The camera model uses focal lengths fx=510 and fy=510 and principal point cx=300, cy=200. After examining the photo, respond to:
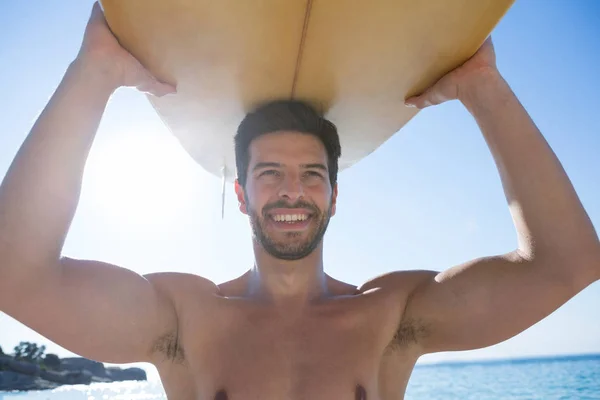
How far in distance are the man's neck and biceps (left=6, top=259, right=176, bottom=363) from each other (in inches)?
20.5

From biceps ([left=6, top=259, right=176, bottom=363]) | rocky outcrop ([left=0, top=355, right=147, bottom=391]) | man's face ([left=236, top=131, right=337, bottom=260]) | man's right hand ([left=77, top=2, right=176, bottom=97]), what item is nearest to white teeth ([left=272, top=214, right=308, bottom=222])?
man's face ([left=236, top=131, right=337, bottom=260])

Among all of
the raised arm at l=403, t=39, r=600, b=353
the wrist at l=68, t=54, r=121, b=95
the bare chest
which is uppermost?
the wrist at l=68, t=54, r=121, b=95

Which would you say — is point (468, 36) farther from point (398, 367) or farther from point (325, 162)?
point (398, 367)

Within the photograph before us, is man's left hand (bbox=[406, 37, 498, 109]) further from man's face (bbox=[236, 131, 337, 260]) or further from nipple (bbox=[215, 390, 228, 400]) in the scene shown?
nipple (bbox=[215, 390, 228, 400])

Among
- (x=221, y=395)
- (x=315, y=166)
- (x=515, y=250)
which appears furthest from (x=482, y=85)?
(x=221, y=395)

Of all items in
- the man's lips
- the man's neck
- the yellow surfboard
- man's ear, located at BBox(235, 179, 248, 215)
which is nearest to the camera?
the yellow surfboard

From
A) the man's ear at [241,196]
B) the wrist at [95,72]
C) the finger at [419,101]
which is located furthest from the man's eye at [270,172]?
the wrist at [95,72]

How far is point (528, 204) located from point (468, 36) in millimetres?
648

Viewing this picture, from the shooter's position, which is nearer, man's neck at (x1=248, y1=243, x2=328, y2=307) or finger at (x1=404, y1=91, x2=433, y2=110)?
finger at (x1=404, y1=91, x2=433, y2=110)

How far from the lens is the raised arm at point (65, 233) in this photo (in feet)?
5.10

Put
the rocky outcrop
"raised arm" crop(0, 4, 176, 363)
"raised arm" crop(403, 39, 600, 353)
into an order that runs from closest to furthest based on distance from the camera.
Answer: "raised arm" crop(0, 4, 176, 363) < "raised arm" crop(403, 39, 600, 353) < the rocky outcrop

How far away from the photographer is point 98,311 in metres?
1.78

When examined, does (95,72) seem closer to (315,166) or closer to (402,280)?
(315,166)

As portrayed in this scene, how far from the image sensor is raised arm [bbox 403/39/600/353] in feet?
5.84
